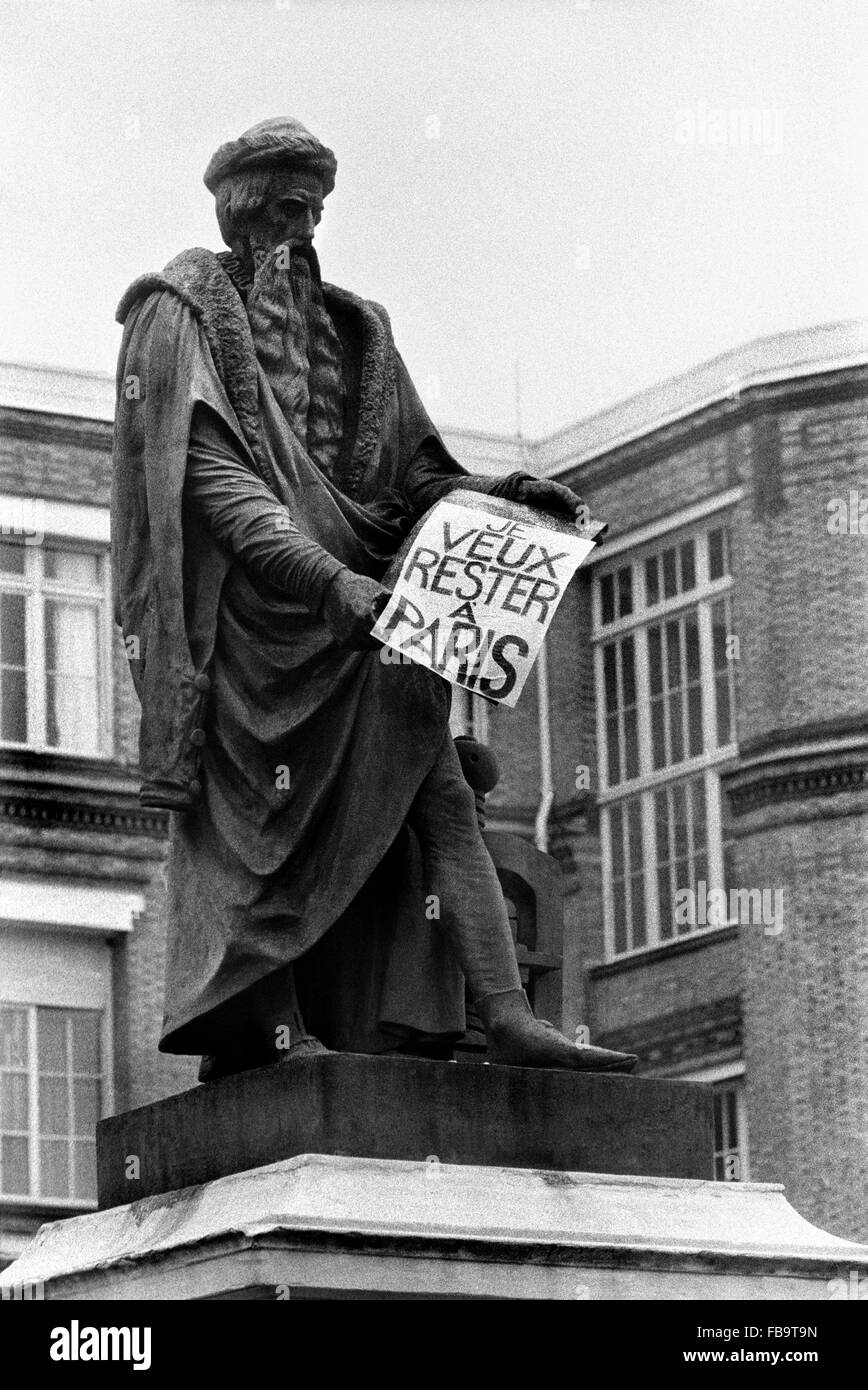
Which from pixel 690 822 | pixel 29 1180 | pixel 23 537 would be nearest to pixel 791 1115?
pixel 690 822

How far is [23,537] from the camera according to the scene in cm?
3288

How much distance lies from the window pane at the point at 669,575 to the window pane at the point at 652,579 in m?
0.11

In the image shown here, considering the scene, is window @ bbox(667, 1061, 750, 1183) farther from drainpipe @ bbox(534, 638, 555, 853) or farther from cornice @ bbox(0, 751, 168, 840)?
cornice @ bbox(0, 751, 168, 840)

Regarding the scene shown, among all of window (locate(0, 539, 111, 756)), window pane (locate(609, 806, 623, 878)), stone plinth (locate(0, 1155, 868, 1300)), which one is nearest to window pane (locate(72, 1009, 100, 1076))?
window (locate(0, 539, 111, 756))

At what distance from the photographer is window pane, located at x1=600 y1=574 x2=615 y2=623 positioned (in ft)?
117

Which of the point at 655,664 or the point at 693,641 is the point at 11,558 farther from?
the point at 693,641

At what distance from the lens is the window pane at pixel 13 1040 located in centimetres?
3133

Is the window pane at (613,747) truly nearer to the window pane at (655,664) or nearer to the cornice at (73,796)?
the window pane at (655,664)

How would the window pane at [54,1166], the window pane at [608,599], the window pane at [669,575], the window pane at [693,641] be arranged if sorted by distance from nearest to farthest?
the window pane at [54,1166], the window pane at [693,641], the window pane at [669,575], the window pane at [608,599]

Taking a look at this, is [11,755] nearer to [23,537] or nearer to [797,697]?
[23,537]

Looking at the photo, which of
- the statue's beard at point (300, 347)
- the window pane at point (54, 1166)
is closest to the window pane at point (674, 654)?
the window pane at point (54, 1166)

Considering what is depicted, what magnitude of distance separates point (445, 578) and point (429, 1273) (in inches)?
72.3
